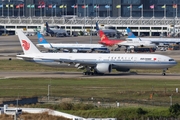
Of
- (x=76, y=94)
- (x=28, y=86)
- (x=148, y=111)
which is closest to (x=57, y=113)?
(x=148, y=111)

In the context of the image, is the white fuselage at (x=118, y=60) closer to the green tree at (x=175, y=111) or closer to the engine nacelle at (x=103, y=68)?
the engine nacelle at (x=103, y=68)

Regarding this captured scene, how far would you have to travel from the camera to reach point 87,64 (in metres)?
101

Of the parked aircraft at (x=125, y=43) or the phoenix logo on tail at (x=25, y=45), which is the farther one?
the parked aircraft at (x=125, y=43)

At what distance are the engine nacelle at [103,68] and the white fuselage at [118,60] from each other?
63 cm

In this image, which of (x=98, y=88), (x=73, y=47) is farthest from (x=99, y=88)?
(x=73, y=47)

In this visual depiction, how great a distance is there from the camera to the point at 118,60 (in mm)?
99938

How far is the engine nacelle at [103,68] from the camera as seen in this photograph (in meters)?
99.5

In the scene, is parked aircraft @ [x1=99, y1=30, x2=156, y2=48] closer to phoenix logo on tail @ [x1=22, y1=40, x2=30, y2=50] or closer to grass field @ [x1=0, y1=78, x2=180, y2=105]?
phoenix logo on tail @ [x1=22, y1=40, x2=30, y2=50]

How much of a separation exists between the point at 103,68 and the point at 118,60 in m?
2.53

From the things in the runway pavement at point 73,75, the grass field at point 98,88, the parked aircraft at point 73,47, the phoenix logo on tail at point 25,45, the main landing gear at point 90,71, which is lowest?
the grass field at point 98,88

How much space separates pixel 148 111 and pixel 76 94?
2076cm

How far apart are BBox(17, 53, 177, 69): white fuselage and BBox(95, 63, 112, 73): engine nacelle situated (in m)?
0.63

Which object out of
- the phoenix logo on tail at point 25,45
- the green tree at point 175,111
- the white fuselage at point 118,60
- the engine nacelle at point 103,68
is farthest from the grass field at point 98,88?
the phoenix logo on tail at point 25,45

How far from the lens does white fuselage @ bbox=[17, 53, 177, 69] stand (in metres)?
99.5
